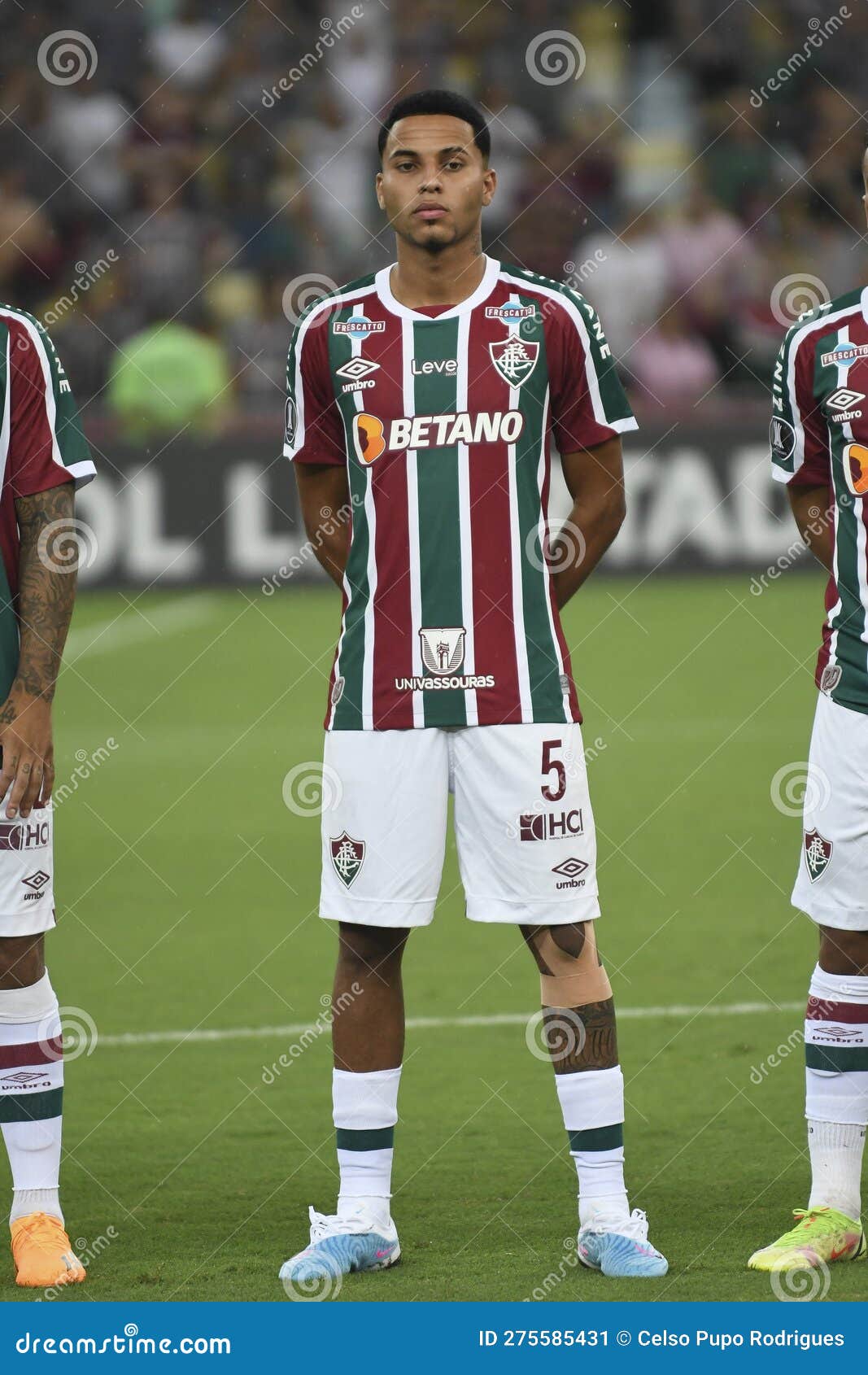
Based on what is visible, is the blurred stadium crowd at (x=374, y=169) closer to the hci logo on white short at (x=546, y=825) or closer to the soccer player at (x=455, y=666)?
the soccer player at (x=455, y=666)

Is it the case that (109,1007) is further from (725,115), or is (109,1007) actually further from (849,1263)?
(725,115)

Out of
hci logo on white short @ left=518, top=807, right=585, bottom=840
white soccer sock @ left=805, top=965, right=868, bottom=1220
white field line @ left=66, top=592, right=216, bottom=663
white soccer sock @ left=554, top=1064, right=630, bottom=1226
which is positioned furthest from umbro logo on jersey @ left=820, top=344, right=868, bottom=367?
white field line @ left=66, top=592, right=216, bottom=663

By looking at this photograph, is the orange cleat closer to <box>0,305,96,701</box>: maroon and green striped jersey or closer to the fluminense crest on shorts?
<box>0,305,96,701</box>: maroon and green striped jersey

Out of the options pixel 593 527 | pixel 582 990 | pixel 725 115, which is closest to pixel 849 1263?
pixel 582 990

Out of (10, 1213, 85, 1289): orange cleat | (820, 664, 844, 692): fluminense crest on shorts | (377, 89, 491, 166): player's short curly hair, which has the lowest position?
(10, 1213, 85, 1289): orange cleat

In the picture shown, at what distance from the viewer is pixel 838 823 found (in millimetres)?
4184

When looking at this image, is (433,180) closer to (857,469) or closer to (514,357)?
(514,357)

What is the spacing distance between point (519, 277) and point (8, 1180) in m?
2.42

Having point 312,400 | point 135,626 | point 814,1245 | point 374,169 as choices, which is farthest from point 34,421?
point 374,169

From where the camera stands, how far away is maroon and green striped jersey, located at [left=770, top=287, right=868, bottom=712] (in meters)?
4.17

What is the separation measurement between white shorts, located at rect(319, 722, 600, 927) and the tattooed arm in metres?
0.61

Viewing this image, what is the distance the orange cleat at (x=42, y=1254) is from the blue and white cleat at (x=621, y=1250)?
3.37 ft

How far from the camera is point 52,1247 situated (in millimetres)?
4254

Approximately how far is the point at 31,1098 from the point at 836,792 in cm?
178
